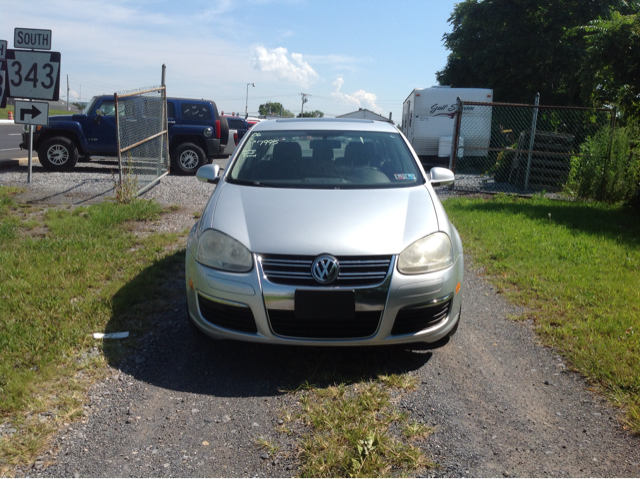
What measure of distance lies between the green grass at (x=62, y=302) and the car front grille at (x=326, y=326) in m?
1.21

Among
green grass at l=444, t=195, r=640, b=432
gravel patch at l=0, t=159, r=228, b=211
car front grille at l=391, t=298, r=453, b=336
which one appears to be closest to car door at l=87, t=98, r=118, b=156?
gravel patch at l=0, t=159, r=228, b=211

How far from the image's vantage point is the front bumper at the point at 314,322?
325 cm

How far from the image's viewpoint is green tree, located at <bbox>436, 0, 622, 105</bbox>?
89.4 ft

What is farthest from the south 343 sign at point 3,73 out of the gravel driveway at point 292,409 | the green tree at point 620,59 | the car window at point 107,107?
the green tree at point 620,59

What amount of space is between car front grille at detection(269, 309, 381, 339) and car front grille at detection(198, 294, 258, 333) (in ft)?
0.49

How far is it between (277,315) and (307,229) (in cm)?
57

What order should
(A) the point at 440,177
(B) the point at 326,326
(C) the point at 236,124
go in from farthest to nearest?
1. (C) the point at 236,124
2. (A) the point at 440,177
3. (B) the point at 326,326

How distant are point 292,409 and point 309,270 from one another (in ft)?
2.61

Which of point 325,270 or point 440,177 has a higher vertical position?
point 440,177

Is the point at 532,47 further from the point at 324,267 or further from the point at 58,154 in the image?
the point at 324,267

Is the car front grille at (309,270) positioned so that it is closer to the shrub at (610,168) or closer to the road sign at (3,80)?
the shrub at (610,168)

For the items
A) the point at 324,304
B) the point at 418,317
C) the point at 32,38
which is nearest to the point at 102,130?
the point at 32,38

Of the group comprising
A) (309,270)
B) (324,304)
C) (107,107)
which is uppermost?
(107,107)

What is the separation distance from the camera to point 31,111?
412 inches
